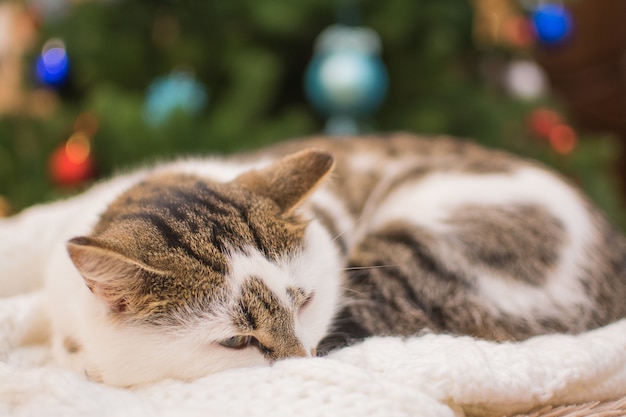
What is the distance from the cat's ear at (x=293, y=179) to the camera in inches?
39.9

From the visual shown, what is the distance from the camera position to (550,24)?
7.12 feet

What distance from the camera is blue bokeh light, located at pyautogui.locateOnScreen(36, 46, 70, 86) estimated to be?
2.02 meters

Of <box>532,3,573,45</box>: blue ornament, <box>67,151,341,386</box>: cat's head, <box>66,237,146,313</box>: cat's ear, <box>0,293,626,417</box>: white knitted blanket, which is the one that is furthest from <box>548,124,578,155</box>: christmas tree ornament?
<box>66,237,146,313</box>: cat's ear

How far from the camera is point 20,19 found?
2.39m

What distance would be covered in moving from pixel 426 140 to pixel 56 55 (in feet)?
4.31

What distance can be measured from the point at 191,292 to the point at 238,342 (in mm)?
106

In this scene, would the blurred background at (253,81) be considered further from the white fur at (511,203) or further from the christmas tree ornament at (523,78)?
the white fur at (511,203)

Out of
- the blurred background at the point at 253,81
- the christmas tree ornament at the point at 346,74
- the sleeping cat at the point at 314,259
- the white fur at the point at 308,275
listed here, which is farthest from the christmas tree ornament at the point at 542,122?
the white fur at the point at 308,275

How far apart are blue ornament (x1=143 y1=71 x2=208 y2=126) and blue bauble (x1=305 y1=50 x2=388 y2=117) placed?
0.40m

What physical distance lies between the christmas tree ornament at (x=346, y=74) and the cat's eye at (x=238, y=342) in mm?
1112

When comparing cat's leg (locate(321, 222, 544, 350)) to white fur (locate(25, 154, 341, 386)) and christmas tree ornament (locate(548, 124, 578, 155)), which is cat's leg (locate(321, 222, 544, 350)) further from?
christmas tree ornament (locate(548, 124, 578, 155))

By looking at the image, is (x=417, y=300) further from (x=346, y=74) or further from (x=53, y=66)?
(x=53, y=66)

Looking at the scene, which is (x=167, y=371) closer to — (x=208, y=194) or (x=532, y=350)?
(x=208, y=194)

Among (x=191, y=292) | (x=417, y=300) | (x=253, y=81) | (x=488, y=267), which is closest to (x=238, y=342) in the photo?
(x=191, y=292)
